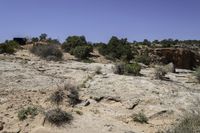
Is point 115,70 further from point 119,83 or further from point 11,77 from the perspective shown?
point 11,77

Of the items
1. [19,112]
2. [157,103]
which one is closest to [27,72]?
[19,112]

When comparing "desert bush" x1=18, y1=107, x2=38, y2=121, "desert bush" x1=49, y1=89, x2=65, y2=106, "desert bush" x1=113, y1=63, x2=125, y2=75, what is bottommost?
"desert bush" x1=18, y1=107, x2=38, y2=121

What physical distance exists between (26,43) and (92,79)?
22376 millimetres

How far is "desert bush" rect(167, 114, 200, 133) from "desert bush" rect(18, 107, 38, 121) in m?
3.98

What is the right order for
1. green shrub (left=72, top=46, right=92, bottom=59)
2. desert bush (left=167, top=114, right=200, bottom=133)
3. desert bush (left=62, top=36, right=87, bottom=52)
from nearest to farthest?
desert bush (left=167, top=114, right=200, bottom=133) < green shrub (left=72, top=46, right=92, bottom=59) < desert bush (left=62, top=36, right=87, bottom=52)

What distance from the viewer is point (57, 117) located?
32.0 feet

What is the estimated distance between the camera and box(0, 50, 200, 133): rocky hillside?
9820 millimetres

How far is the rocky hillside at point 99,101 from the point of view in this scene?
982 centimetres

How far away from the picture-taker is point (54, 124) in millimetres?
9703

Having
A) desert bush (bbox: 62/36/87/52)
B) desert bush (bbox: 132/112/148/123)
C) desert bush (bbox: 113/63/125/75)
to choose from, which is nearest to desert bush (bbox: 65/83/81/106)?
desert bush (bbox: 132/112/148/123)

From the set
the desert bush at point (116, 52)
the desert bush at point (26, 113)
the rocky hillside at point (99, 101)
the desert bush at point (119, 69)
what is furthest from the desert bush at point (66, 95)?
the desert bush at point (116, 52)

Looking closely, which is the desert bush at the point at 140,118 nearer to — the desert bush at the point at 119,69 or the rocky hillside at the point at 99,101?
the rocky hillside at the point at 99,101

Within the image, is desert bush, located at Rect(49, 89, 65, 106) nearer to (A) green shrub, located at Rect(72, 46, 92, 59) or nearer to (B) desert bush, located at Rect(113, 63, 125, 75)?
(B) desert bush, located at Rect(113, 63, 125, 75)

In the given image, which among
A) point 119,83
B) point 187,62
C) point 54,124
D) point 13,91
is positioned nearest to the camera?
point 54,124
